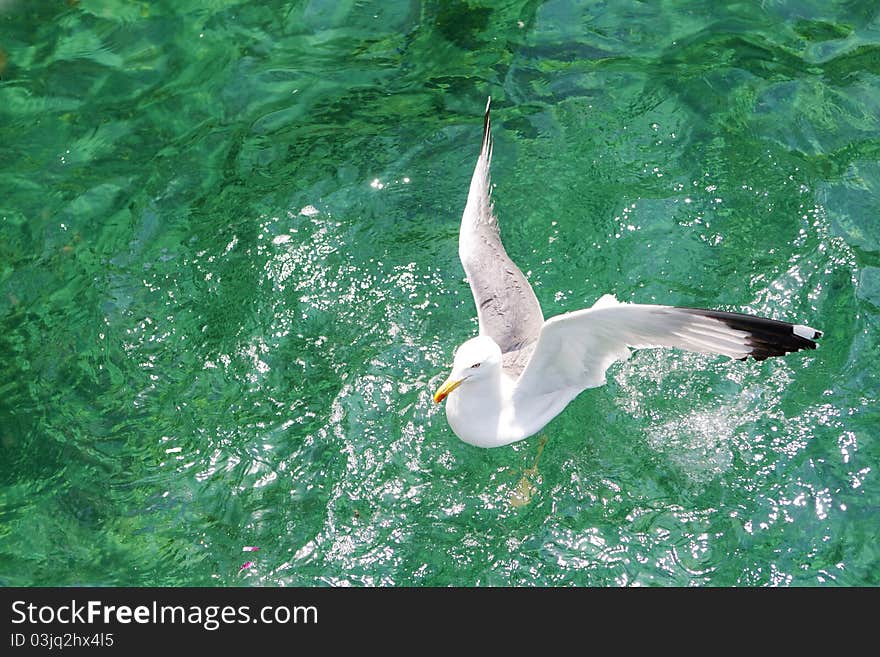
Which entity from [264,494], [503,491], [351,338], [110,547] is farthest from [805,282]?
[110,547]

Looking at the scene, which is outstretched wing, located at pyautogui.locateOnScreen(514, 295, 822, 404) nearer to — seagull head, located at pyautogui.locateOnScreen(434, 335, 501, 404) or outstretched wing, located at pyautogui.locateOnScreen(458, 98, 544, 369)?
seagull head, located at pyautogui.locateOnScreen(434, 335, 501, 404)

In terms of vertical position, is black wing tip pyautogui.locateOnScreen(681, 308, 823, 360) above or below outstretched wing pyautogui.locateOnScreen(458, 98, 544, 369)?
above

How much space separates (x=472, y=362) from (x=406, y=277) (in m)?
1.69

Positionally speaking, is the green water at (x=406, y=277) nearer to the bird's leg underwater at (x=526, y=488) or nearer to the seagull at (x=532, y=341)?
the bird's leg underwater at (x=526, y=488)

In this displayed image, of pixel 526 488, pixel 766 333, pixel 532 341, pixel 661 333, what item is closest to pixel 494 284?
pixel 532 341

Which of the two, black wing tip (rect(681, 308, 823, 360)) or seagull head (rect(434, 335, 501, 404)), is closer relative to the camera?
black wing tip (rect(681, 308, 823, 360))

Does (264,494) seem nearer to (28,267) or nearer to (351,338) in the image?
(351,338)

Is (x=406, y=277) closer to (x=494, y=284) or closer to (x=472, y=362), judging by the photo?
(x=494, y=284)

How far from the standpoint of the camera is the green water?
543 centimetres

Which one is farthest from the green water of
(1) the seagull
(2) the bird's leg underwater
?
(1) the seagull

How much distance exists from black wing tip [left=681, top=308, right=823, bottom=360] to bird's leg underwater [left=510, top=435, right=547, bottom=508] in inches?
56.5

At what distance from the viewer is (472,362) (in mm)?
4844

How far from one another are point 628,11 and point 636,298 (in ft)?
8.12

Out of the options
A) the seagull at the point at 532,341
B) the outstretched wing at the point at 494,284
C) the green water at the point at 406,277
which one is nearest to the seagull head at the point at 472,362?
the seagull at the point at 532,341
